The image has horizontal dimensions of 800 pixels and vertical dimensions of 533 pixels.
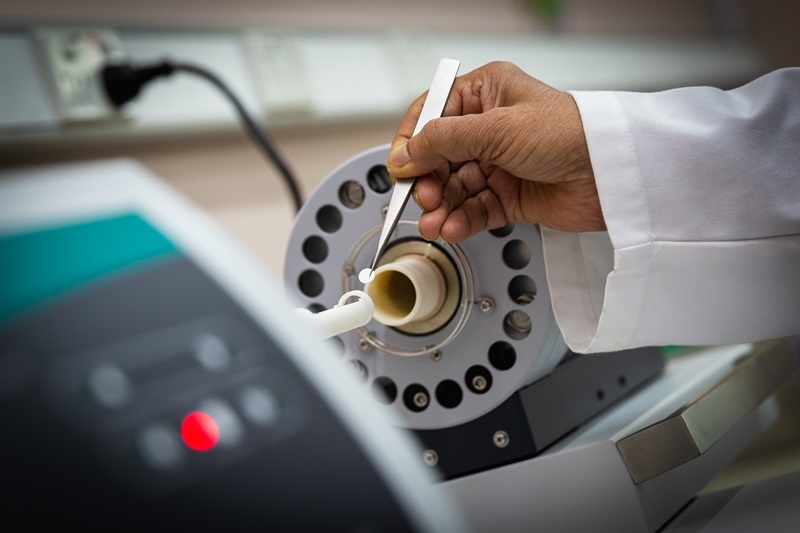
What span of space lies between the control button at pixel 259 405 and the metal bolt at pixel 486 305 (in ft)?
1.10

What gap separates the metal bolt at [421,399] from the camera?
2.02ft

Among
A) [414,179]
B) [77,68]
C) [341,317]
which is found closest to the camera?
[341,317]

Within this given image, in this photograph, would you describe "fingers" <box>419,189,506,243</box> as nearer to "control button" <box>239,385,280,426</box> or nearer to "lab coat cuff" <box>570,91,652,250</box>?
"lab coat cuff" <box>570,91,652,250</box>

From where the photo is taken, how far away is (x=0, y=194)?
279mm

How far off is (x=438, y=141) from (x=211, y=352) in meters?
0.36

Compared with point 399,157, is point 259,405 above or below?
below

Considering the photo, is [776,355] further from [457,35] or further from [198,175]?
[457,35]

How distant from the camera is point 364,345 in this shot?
2.04 ft

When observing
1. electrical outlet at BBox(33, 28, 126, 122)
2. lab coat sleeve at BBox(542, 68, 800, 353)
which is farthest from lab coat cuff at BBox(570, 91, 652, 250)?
electrical outlet at BBox(33, 28, 126, 122)

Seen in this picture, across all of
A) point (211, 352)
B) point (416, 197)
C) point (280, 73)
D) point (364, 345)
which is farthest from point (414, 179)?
point (280, 73)

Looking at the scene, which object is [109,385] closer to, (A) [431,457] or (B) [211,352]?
(B) [211,352]

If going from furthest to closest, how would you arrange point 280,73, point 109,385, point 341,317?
point 280,73 < point 341,317 < point 109,385

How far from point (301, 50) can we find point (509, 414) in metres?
0.92

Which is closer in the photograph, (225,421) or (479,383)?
(225,421)
